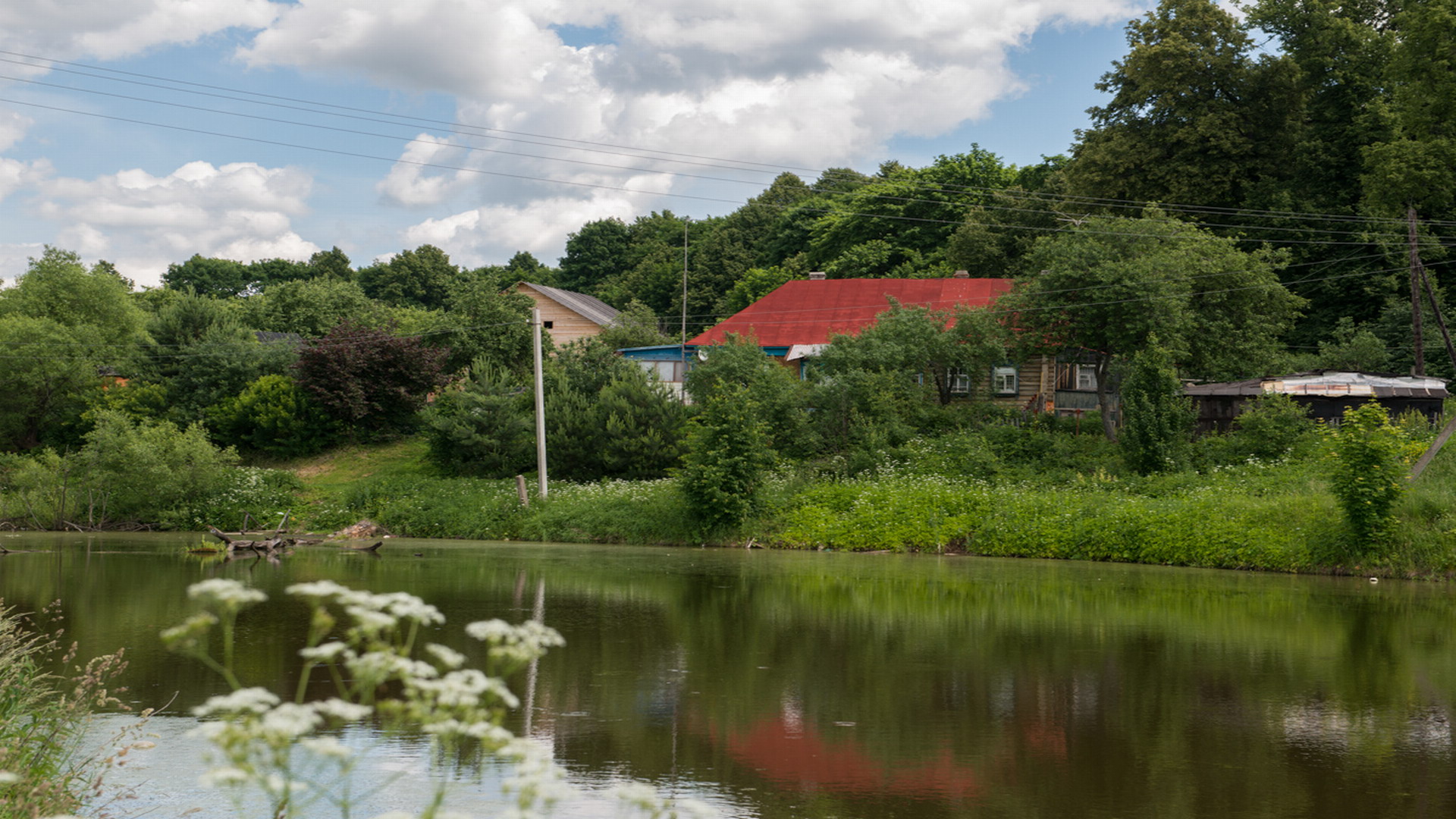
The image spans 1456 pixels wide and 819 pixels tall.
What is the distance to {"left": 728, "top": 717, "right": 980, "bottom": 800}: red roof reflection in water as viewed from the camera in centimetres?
820

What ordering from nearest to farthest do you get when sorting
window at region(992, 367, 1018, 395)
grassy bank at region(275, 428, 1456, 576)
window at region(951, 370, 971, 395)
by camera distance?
grassy bank at region(275, 428, 1456, 576) → window at region(951, 370, 971, 395) → window at region(992, 367, 1018, 395)

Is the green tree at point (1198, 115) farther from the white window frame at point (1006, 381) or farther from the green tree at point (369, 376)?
the green tree at point (369, 376)

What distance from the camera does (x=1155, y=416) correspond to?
30719mm

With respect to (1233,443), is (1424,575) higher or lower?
lower

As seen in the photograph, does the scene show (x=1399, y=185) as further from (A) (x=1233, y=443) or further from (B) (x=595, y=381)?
(B) (x=595, y=381)

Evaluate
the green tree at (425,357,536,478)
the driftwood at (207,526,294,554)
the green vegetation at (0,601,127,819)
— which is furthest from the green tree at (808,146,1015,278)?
the green vegetation at (0,601,127,819)

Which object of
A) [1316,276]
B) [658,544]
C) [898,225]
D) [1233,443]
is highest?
[898,225]

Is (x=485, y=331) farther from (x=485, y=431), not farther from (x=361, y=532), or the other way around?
(x=361, y=532)

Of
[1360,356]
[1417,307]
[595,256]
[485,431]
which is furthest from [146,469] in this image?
[595,256]

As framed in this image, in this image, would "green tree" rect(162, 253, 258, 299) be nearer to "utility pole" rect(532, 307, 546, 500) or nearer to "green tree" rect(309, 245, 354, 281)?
"green tree" rect(309, 245, 354, 281)

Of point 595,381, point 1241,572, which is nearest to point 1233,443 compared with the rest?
point 1241,572

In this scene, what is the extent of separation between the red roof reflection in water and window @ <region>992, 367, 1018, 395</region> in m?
34.9

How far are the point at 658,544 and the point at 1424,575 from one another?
18.3 metres

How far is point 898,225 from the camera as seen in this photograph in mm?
63688
